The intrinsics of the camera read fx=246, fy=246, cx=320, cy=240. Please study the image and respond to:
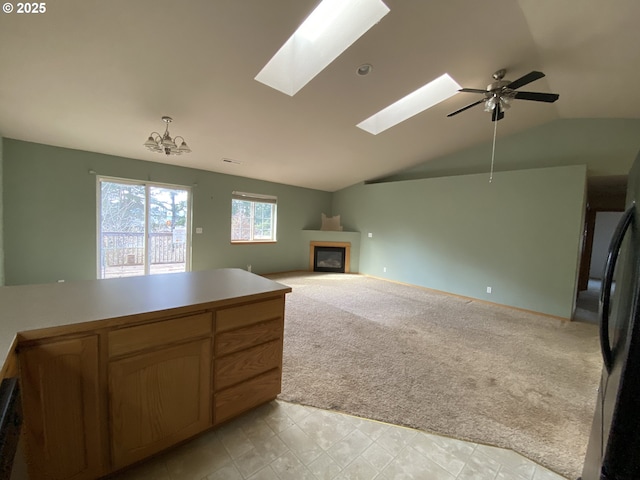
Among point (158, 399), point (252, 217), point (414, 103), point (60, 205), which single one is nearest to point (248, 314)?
point (158, 399)

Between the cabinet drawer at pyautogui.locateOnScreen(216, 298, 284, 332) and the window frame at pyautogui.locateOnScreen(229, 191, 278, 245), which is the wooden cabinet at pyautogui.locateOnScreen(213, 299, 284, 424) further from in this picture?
the window frame at pyautogui.locateOnScreen(229, 191, 278, 245)

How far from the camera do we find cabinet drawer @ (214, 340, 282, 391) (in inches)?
56.9

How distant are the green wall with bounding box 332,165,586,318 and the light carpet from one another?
1.84 ft

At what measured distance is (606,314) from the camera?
76 centimetres

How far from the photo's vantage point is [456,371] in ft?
7.39

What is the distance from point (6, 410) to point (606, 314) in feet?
5.59

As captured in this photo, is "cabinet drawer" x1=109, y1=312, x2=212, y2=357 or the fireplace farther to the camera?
the fireplace

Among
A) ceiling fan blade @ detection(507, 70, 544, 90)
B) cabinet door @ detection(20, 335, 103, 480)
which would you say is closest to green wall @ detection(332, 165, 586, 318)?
ceiling fan blade @ detection(507, 70, 544, 90)

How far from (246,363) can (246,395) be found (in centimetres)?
22

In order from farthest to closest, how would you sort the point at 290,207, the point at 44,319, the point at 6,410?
the point at 290,207 < the point at 44,319 < the point at 6,410

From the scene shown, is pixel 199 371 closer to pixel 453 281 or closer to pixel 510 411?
pixel 510 411

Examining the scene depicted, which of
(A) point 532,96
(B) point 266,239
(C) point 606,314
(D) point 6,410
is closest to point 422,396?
(C) point 606,314

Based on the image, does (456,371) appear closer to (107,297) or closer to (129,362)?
(129,362)

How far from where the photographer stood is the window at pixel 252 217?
18.5 feet
